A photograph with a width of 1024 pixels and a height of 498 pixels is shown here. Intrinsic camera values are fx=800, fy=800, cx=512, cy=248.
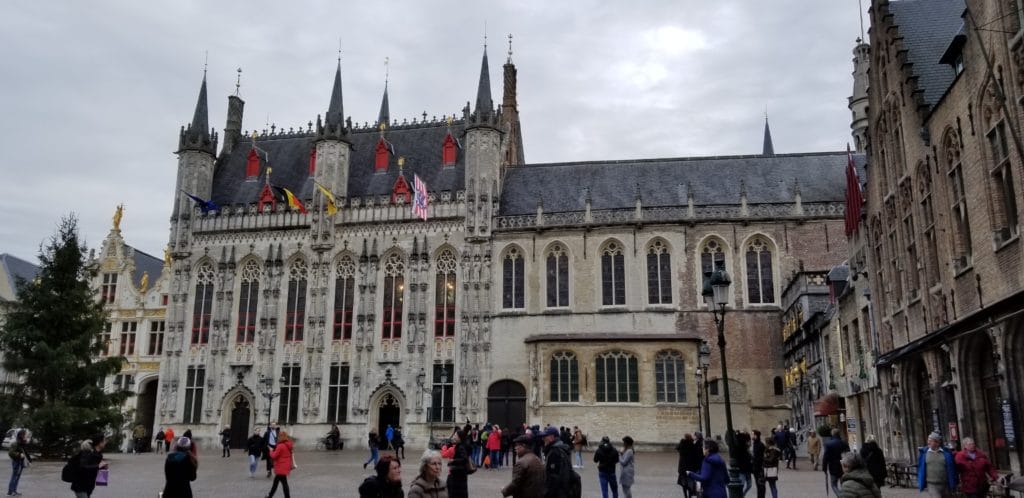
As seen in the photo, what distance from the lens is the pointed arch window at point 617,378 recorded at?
42.2 m

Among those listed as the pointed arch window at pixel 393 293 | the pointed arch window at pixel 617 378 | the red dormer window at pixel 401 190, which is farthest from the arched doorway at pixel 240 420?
the pointed arch window at pixel 617 378

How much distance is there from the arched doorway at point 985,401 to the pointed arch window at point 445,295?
3005 cm

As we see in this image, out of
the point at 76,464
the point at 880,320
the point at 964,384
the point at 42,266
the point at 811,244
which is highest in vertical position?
the point at 811,244

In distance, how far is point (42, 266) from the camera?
34.0 metres

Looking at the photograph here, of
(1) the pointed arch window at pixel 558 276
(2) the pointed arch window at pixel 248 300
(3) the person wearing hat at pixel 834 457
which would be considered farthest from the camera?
(2) the pointed arch window at pixel 248 300

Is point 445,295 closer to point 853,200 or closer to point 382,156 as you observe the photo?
point 382,156

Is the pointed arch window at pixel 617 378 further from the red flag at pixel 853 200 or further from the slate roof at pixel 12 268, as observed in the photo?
the slate roof at pixel 12 268

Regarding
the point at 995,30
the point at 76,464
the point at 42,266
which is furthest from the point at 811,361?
the point at 42,266

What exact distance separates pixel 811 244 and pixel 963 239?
24411 millimetres

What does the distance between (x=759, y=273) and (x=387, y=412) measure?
22.3 m

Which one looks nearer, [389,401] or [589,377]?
[589,377]

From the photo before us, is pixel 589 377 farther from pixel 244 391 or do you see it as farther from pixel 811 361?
pixel 244 391

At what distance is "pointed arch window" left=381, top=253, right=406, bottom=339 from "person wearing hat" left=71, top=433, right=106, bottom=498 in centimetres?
3265

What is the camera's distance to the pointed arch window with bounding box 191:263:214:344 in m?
48.5
